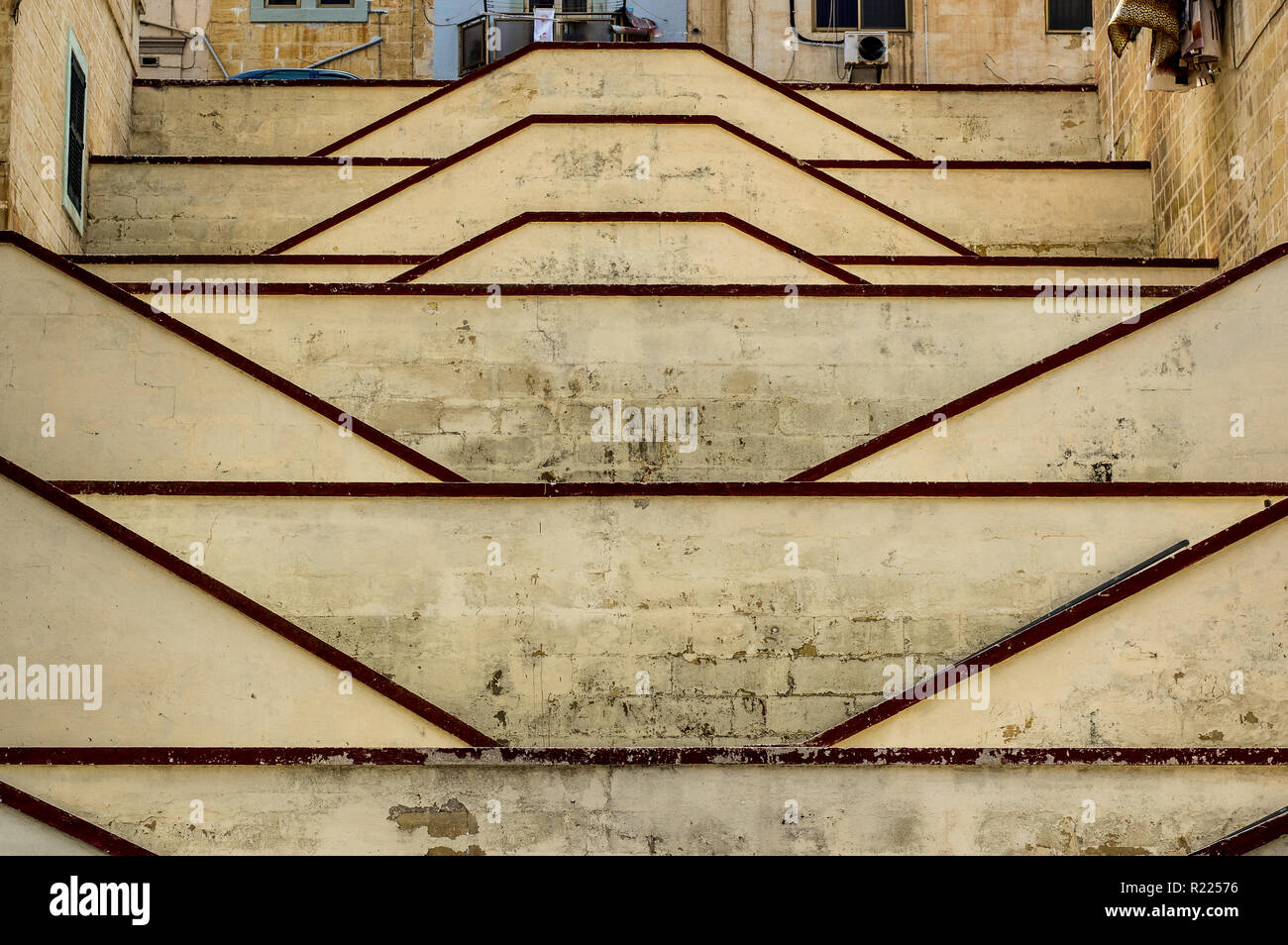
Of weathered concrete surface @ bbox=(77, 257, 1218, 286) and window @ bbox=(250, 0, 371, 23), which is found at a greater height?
window @ bbox=(250, 0, 371, 23)

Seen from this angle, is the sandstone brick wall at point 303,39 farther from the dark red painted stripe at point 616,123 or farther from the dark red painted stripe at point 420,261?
the dark red painted stripe at point 420,261

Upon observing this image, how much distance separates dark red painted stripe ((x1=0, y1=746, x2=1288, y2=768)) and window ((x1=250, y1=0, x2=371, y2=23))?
14.6 m

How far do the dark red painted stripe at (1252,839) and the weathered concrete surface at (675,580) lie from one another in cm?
188

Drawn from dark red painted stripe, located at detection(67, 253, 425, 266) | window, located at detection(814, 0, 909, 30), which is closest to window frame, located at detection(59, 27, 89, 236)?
dark red painted stripe, located at detection(67, 253, 425, 266)

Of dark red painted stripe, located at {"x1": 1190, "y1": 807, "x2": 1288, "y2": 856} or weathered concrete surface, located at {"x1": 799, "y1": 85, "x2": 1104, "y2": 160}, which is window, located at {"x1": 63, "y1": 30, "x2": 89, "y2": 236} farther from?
dark red painted stripe, located at {"x1": 1190, "y1": 807, "x2": 1288, "y2": 856}

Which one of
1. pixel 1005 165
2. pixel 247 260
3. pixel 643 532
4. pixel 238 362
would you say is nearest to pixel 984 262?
pixel 1005 165

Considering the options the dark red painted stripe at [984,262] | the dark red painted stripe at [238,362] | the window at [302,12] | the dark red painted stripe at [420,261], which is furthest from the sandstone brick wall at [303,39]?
the dark red painted stripe at [238,362]

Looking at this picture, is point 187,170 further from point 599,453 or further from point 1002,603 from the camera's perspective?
point 1002,603

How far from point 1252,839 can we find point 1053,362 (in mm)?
3289

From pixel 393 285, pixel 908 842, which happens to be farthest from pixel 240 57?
pixel 908 842

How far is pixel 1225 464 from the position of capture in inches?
385

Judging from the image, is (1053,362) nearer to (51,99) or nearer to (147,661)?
(147,661)

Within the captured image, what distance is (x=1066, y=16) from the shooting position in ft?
65.5

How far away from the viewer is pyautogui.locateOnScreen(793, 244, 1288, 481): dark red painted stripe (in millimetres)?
9594
